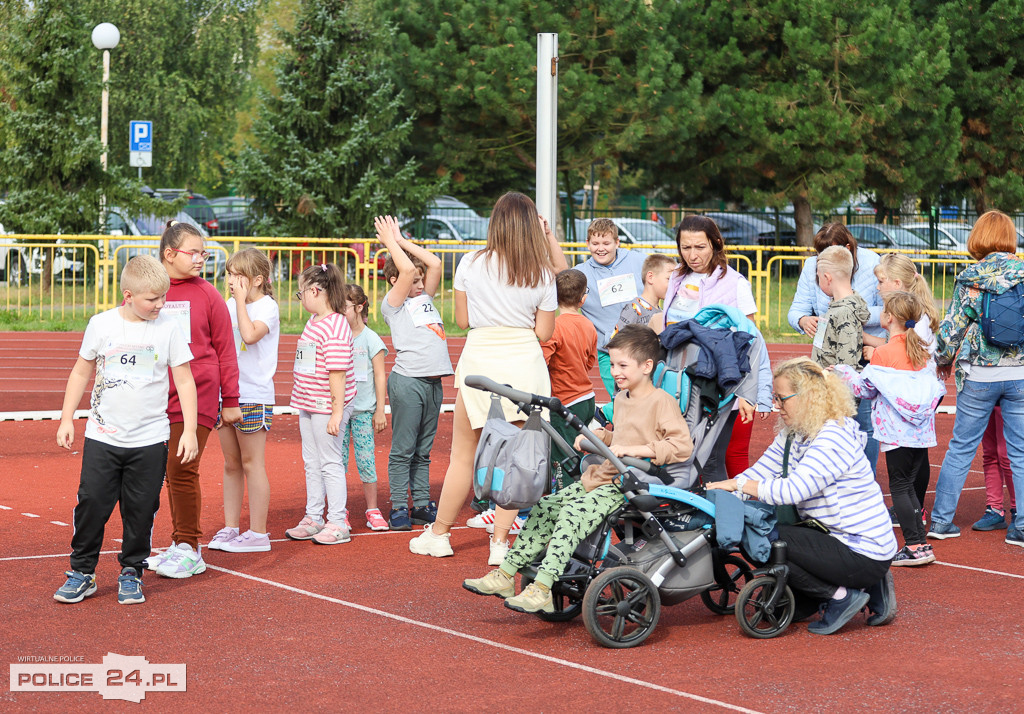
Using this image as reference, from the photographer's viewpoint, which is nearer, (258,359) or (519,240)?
(519,240)

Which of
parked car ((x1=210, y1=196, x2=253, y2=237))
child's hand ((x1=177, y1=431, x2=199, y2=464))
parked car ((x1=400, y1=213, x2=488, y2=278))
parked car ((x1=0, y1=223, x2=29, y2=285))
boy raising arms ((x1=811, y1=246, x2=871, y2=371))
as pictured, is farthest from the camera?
parked car ((x1=210, y1=196, x2=253, y2=237))

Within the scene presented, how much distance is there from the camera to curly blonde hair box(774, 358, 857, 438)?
5477mm

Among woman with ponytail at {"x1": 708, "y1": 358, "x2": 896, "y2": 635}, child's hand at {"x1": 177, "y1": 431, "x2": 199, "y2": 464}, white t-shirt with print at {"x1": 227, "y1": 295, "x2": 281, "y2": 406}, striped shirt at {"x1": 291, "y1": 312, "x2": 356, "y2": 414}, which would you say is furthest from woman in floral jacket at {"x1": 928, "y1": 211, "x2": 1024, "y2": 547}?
child's hand at {"x1": 177, "y1": 431, "x2": 199, "y2": 464}

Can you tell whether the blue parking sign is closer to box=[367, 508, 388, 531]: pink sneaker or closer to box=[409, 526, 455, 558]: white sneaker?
box=[367, 508, 388, 531]: pink sneaker

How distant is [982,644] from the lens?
5230 mm

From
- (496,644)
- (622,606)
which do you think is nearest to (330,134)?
(496,644)

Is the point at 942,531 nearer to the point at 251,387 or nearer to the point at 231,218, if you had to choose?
the point at 251,387

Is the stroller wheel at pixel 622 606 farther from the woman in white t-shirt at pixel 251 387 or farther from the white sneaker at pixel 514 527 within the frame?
the woman in white t-shirt at pixel 251 387

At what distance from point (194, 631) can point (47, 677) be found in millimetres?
738

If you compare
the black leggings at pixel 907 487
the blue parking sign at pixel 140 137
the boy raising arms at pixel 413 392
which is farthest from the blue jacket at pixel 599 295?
the blue parking sign at pixel 140 137

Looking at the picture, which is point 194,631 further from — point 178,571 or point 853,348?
point 853,348

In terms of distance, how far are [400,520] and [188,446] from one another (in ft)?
6.08

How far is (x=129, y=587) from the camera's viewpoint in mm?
5727

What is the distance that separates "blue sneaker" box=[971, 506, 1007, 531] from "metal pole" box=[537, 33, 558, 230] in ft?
19.6
